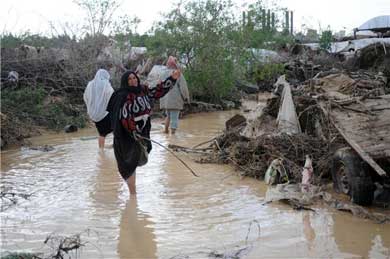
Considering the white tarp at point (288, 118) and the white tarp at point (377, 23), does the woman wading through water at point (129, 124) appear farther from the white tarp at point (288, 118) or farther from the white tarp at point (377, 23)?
the white tarp at point (377, 23)

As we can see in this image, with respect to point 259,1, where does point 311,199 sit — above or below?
below

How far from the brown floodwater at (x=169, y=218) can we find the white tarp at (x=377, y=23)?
1829 centimetres

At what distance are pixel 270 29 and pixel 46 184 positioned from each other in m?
18.6

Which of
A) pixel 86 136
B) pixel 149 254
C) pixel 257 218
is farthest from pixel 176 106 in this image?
pixel 149 254

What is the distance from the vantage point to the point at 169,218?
235 inches

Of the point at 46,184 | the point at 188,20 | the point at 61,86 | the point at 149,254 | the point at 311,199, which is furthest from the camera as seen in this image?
the point at 188,20

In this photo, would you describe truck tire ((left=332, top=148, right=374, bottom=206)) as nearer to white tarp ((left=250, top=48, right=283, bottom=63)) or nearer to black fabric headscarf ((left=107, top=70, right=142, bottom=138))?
black fabric headscarf ((left=107, top=70, right=142, bottom=138))

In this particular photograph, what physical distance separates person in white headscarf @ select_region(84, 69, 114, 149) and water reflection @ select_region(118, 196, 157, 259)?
411 cm

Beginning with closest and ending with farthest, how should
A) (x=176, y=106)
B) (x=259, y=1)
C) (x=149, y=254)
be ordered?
(x=149, y=254) → (x=176, y=106) → (x=259, y=1)

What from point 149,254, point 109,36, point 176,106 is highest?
point 109,36

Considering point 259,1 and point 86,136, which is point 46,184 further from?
point 259,1

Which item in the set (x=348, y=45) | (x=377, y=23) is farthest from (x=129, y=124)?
(x=377, y=23)

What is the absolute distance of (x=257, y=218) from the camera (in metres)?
5.86

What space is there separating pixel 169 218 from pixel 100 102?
15.9 feet
